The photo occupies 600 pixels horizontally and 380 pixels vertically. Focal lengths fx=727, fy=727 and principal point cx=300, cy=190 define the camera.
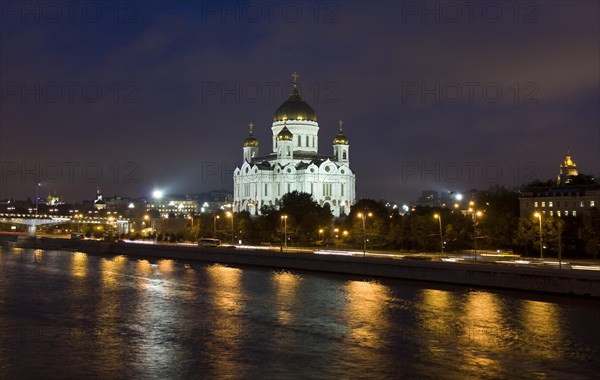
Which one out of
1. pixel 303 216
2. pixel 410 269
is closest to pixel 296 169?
pixel 303 216

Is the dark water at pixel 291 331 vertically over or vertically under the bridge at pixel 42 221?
under

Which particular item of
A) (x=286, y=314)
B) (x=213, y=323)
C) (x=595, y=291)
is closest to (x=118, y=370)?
(x=213, y=323)

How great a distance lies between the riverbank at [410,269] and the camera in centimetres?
3125

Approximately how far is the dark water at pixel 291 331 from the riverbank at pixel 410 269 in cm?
81

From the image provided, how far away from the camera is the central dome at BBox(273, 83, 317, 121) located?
8331 cm

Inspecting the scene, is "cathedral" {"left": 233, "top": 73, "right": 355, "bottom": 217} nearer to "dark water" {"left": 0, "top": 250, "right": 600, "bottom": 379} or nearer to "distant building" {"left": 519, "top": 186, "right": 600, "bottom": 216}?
"distant building" {"left": 519, "top": 186, "right": 600, "bottom": 216}

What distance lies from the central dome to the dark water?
1790 inches

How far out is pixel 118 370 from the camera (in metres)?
19.6

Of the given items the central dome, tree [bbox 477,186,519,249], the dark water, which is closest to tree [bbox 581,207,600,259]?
tree [bbox 477,186,519,249]

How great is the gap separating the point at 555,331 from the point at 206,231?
54027 millimetres

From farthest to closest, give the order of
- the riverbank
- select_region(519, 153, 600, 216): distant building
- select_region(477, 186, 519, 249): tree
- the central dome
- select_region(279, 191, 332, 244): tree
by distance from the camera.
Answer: the central dome < select_region(279, 191, 332, 244): tree < select_region(519, 153, 600, 216): distant building < select_region(477, 186, 519, 249): tree < the riverbank

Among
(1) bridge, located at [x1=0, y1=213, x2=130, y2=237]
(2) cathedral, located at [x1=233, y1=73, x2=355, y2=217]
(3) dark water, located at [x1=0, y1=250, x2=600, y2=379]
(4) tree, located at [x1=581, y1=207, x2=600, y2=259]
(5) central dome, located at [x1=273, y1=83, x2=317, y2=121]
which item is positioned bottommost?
(3) dark water, located at [x1=0, y1=250, x2=600, y2=379]

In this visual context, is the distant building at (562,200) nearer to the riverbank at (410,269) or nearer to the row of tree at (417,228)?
the row of tree at (417,228)

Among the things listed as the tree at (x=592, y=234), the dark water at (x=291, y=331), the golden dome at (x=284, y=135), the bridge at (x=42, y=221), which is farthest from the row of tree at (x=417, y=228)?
the bridge at (x=42, y=221)
